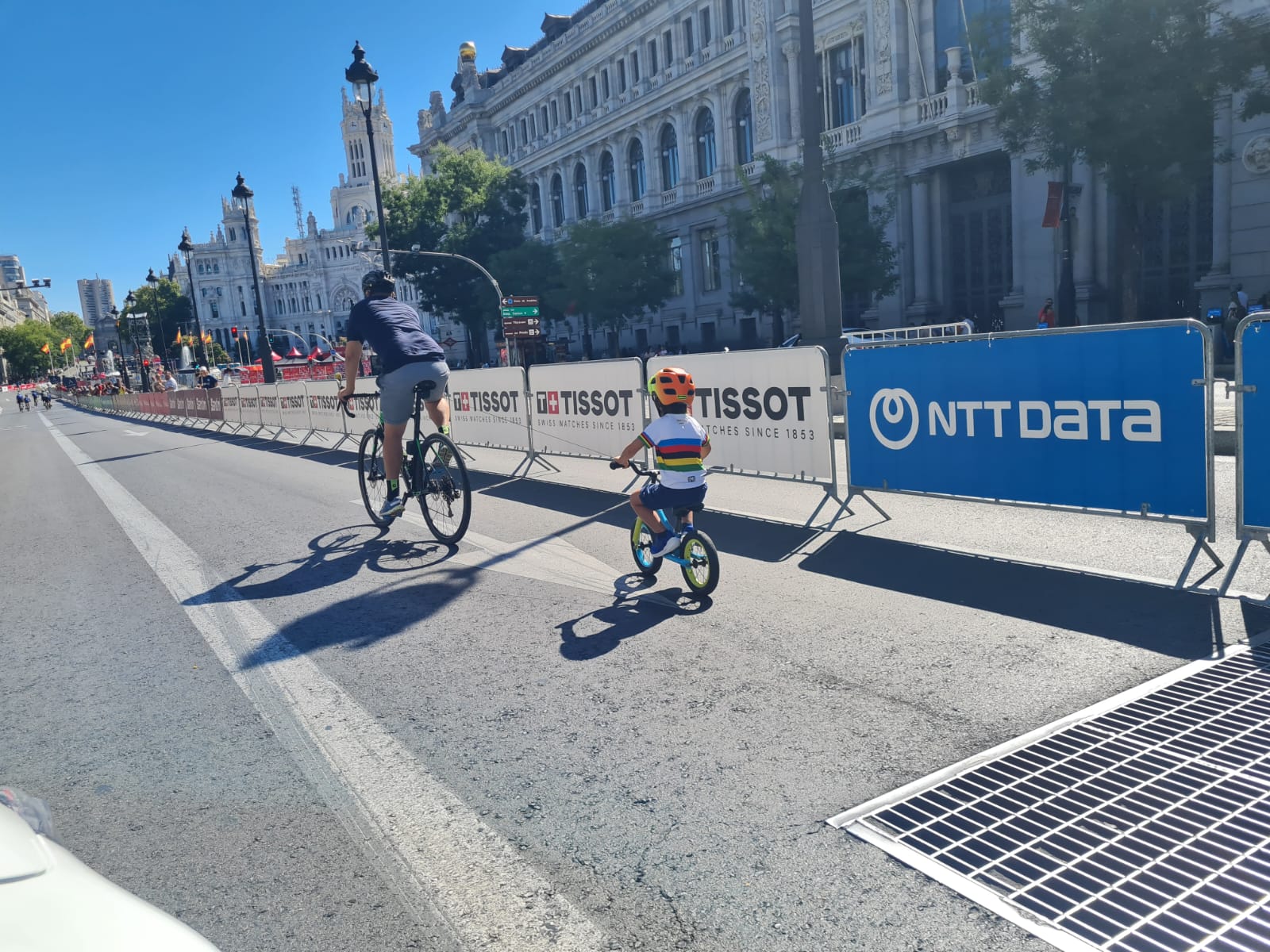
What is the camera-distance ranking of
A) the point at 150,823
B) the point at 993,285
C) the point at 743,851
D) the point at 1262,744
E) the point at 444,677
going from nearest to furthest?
1. the point at 743,851
2. the point at 150,823
3. the point at 1262,744
4. the point at 444,677
5. the point at 993,285

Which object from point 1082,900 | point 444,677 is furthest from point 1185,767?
point 444,677

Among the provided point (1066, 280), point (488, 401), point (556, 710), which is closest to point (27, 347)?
point (1066, 280)

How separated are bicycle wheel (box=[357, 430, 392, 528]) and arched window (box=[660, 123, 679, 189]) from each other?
1783 inches

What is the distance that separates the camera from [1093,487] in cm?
652

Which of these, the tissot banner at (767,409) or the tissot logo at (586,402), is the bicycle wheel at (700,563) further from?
the tissot logo at (586,402)

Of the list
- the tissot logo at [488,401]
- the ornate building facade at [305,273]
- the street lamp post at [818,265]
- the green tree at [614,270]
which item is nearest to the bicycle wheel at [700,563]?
the tissot logo at [488,401]

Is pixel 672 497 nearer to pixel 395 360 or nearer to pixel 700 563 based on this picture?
pixel 700 563

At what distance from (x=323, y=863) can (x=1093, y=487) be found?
216 inches

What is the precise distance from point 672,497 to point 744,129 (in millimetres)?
43845

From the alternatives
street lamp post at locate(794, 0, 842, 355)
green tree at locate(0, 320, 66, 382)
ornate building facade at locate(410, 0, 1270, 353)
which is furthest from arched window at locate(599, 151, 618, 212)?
green tree at locate(0, 320, 66, 382)

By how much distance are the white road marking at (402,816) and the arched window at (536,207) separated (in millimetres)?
62747

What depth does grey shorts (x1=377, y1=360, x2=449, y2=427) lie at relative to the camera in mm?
7617

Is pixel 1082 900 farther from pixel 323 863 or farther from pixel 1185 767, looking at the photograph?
pixel 323 863

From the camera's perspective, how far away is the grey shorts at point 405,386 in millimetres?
7617
